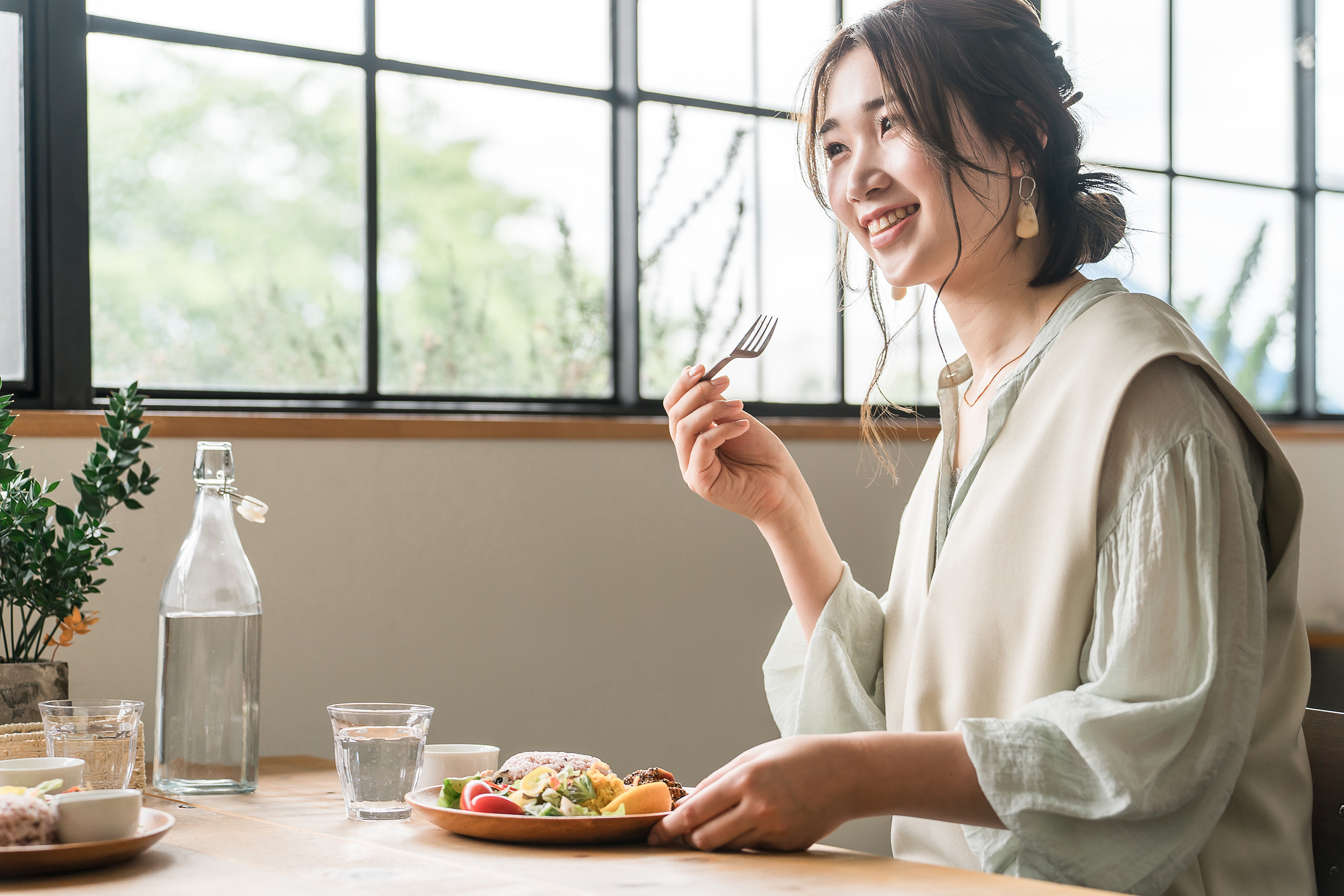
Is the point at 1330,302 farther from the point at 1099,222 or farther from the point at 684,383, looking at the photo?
the point at 684,383

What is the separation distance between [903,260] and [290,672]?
116 cm

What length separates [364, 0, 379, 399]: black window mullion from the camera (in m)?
2.21

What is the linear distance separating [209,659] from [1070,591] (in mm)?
877

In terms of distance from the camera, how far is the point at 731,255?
8.75ft

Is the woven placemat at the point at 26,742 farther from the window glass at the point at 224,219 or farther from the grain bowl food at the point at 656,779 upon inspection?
the window glass at the point at 224,219

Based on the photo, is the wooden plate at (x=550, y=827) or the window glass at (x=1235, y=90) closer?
the wooden plate at (x=550, y=827)

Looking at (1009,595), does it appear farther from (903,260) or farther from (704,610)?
(704,610)

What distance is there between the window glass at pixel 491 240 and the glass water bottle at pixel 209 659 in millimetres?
933

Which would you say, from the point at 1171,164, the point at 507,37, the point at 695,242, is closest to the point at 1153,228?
the point at 1171,164

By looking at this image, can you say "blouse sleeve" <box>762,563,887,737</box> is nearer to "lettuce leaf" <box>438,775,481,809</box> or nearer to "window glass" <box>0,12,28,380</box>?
"lettuce leaf" <box>438,775,481,809</box>

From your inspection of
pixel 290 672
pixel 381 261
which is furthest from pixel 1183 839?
pixel 381 261

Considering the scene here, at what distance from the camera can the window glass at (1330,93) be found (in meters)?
3.68

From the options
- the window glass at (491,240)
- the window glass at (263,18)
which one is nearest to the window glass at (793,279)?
the window glass at (491,240)

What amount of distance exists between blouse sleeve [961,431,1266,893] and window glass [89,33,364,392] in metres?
1.55
